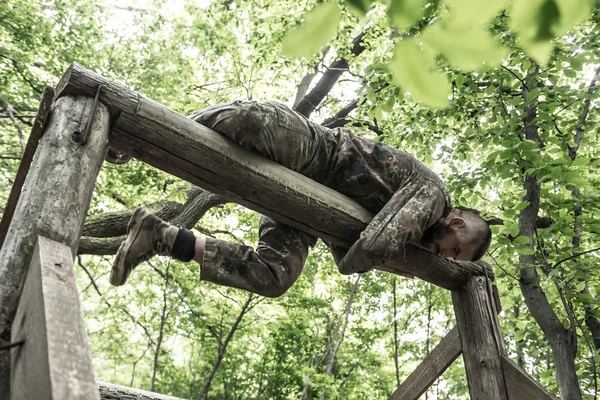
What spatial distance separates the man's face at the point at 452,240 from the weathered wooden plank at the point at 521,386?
0.89m

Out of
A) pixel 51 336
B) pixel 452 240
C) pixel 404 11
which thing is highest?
pixel 452 240

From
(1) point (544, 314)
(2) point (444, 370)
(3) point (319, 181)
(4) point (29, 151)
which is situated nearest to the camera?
(4) point (29, 151)

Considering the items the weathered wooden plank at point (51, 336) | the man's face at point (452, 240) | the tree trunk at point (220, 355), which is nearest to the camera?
the weathered wooden plank at point (51, 336)

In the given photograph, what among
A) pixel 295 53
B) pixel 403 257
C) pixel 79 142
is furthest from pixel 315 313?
pixel 295 53

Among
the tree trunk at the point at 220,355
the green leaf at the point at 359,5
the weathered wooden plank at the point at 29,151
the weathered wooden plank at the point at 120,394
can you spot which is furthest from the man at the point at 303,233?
the tree trunk at the point at 220,355

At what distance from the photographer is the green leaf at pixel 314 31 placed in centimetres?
71

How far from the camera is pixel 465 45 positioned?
2.20ft

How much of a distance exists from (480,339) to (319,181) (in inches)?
64.0

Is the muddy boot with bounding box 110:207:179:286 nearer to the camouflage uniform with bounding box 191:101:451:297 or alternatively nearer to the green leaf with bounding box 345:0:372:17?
the camouflage uniform with bounding box 191:101:451:297

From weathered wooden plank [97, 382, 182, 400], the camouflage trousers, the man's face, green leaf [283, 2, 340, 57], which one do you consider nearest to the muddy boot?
the camouflage trousers

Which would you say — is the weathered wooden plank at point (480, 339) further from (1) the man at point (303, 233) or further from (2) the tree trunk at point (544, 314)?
(2) the tree trunk at point (544, 314)

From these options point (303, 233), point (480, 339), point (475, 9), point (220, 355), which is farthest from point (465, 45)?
point (220, 355)

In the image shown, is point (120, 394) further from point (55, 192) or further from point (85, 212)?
point (55, 192)

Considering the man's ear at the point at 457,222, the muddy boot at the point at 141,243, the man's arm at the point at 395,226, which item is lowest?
the muddy boot at the point at 141,243
